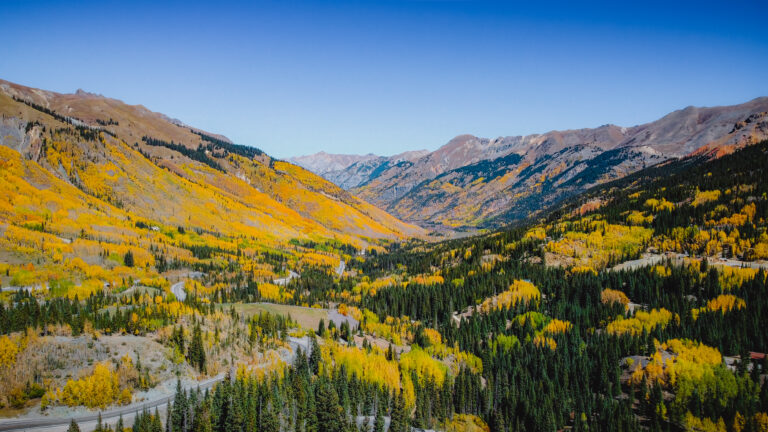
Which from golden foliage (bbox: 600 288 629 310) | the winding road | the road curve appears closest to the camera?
the road curve

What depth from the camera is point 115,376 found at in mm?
74312

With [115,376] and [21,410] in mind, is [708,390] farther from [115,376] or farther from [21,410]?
[21,410]

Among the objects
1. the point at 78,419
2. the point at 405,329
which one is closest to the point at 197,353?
the point at 78,419

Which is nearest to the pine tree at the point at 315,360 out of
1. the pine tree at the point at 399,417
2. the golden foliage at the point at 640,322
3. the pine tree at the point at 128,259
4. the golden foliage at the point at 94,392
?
the pine tree at the point at 399,417

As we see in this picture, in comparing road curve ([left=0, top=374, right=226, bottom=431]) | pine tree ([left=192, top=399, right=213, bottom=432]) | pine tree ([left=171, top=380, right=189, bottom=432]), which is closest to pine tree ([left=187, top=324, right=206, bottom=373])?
road curve ([left=0, top=374, right=226, bottom=431])

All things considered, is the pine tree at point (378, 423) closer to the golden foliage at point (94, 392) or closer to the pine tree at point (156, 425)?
the pine tree at point (156, 425)

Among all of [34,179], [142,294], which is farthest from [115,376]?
[34,179]

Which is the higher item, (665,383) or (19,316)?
(19,316)

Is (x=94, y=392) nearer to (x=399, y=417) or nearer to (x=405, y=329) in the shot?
(x=399, y=417)

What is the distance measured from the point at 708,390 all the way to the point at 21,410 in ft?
376

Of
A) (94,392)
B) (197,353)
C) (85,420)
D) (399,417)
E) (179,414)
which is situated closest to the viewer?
(85,420)

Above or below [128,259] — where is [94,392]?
below

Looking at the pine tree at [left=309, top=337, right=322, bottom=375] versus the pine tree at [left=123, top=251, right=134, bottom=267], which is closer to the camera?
the pine tree at [left=309, top=337, right=322, bottom=375]

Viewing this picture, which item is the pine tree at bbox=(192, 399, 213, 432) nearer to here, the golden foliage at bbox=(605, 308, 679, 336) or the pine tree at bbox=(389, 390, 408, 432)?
the pine tree at bbox=(389, 390, 408, 432)
